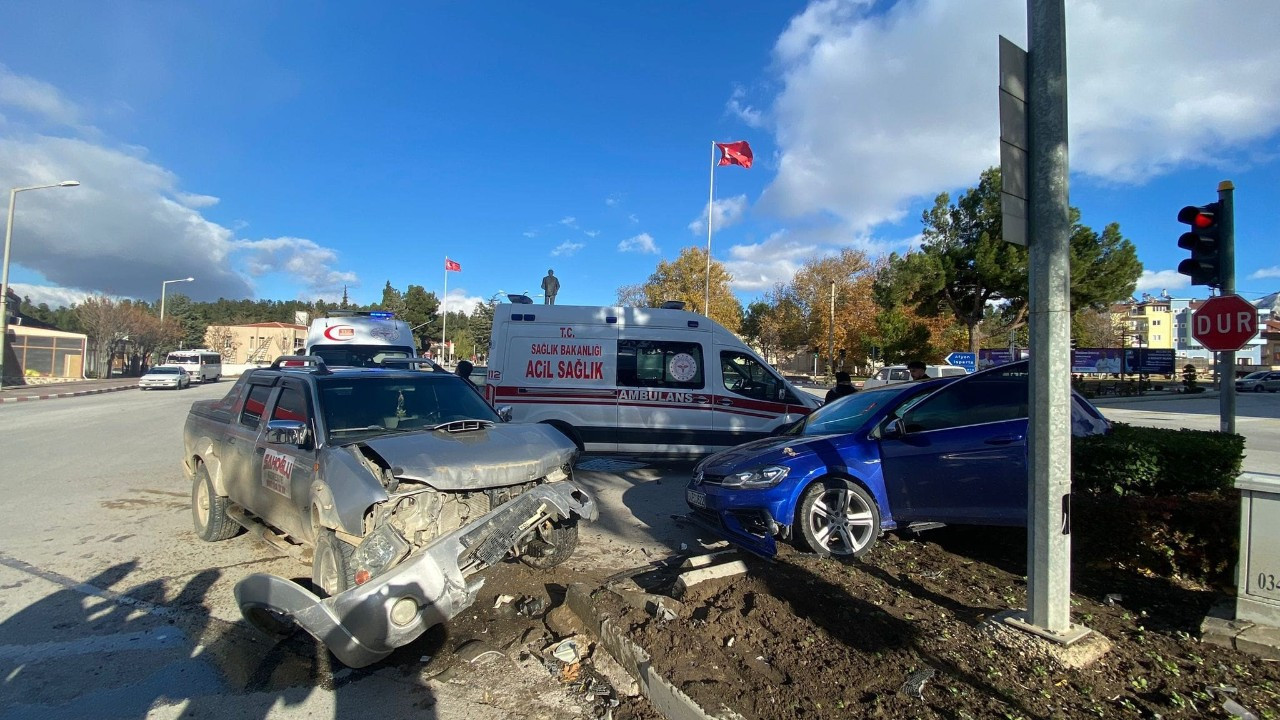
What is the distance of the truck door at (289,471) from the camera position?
453 cm

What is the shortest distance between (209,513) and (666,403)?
5911mm

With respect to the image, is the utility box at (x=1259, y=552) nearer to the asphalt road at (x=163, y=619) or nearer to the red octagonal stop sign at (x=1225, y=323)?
the red octagonal stop sign at (x=1225, y=323)

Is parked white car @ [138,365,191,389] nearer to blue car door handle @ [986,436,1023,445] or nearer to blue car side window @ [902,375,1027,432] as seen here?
blue car side window @ [902,375,1027,432]

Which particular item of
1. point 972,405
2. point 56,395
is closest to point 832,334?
point 56,395

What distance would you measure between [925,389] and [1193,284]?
3.31 m

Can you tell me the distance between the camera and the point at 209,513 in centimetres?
625

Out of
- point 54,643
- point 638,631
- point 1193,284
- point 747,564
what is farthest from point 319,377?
point 1193,284

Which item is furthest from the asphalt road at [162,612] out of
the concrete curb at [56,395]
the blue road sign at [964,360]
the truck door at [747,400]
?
the blue road sign at [964,360]

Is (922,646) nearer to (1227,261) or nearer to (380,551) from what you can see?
(380,551)

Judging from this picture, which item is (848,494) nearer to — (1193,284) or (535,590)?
(535,590)

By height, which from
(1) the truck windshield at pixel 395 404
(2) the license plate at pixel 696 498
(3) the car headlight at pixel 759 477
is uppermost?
(1) the truck windshield at pixel 395 404

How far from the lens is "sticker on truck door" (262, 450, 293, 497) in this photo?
187 inches

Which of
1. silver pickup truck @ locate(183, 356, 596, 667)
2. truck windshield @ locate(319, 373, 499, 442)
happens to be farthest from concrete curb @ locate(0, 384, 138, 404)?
truck windshield @ locate(319, 373, 499, 442)

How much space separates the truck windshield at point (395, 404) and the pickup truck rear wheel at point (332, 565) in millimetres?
789
